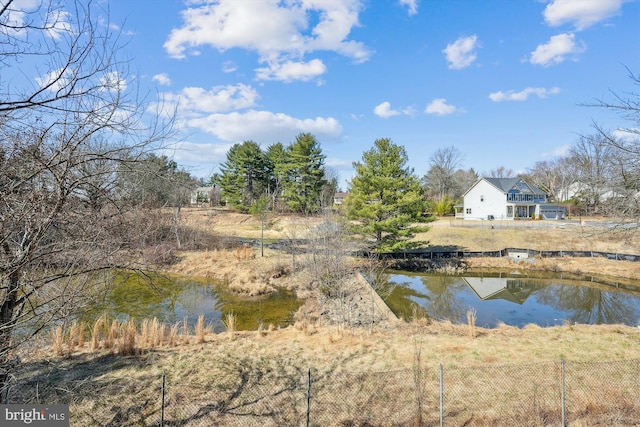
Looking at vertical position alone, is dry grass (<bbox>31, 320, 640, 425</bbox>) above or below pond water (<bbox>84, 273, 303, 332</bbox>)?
above

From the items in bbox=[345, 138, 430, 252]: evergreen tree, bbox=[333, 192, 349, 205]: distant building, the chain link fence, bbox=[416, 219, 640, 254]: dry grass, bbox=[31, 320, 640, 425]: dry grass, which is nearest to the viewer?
the chain link fence

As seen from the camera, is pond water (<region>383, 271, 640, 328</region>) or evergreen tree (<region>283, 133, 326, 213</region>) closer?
pond water (<region>383, 271, 640, 328</region>)

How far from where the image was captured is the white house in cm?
4366

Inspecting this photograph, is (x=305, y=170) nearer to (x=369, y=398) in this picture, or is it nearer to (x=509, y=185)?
(x=509, y=185)

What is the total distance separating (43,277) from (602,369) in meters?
11.0

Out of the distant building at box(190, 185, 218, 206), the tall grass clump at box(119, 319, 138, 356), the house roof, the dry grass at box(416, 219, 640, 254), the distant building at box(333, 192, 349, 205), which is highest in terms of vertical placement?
the house roof

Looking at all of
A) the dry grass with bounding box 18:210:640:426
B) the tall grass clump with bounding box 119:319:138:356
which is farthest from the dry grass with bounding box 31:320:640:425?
the tall grass clump with bounding box 119:319:138:356

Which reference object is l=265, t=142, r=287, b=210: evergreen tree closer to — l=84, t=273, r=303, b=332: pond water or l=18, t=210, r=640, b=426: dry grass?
l=84, t=273, r=303, b=332: pond water

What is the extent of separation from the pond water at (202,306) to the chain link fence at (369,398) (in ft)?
19.5

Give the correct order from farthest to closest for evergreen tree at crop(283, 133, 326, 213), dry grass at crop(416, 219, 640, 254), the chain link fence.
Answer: evergreen tree at crop(283, 133, 326, 213) < dry grass at crop(416, 219, 640, 254) < the chain link fence

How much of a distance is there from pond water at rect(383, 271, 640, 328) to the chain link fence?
629 centimetres

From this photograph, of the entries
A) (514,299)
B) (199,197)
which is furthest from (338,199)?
(199,197)

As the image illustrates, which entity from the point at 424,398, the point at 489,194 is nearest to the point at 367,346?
the point at 424,398

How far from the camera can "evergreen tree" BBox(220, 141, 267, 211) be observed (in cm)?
4444
